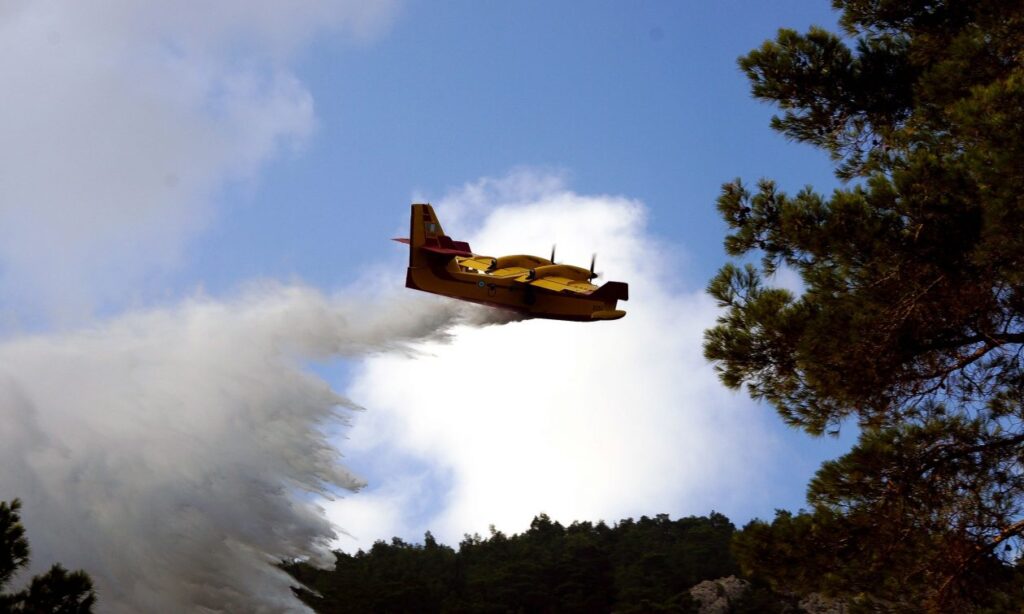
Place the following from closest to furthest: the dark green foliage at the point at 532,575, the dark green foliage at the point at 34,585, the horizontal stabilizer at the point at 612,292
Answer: the dark green foliage at the point at 34,585 → the horizontal stabilizer at the point at 612,292 → the dark green foliage at the point at 532,575

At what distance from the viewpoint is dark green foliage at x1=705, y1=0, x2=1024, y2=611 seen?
621 inches

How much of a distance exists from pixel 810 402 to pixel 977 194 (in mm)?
4347

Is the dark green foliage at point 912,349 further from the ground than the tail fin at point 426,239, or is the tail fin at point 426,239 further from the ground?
the tail fin at point 426,239

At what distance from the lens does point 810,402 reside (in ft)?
59.3

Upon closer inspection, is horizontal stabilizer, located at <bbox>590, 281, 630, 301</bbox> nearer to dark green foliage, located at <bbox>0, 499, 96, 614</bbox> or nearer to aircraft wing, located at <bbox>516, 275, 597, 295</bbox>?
aircraft wing, located at <bbox>516, 275, 597, 295</bbox>

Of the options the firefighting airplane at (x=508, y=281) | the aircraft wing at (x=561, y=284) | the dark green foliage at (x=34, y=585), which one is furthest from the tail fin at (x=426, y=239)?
the dark green foliage at (x=34, y=585)

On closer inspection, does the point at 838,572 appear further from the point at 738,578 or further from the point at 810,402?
the point at 738,578

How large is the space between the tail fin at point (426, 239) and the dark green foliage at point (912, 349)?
19.9 m

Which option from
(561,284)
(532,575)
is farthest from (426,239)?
(532,575)

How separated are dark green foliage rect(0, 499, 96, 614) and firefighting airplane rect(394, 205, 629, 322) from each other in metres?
23.5

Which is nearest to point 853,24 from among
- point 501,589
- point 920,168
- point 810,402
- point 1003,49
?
point 1003,49

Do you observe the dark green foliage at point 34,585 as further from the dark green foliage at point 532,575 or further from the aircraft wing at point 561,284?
the dark green foliage at point 532,575

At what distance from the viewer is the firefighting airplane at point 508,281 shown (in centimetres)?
3606

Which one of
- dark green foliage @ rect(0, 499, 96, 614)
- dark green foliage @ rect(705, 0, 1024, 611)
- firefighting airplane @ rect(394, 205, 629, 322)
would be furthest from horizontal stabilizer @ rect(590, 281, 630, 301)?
dark green foliage @ rect(0, 499, 96, 614)
